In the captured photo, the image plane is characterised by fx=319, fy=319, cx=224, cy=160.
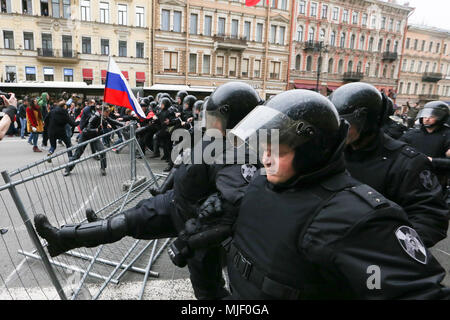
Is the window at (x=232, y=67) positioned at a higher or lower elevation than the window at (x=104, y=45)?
lower

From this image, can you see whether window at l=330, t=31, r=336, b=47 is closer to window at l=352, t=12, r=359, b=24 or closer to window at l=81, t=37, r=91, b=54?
window at l=352, t=12, r=359, b=24

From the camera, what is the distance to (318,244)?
3.56ft

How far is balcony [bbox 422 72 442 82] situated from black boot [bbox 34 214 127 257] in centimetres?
5696

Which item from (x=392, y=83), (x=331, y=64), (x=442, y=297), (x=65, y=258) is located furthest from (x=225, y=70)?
(x=442, y=297)

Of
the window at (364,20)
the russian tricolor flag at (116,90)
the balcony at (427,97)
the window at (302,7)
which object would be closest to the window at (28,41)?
the russian tricolor flag at (116,90)

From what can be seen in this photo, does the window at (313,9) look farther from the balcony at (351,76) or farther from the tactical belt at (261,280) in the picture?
the tactical belt at (261,280)

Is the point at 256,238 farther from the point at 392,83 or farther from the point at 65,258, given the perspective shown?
the point at 392,83

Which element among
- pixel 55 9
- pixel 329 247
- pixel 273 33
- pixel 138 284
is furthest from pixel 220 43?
pixel 329 247

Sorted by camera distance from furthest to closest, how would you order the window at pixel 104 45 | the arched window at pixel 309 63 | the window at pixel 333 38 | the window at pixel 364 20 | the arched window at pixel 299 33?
1. the window at pixel 364 20
2. the window at pixel 333 38
3. the arched window at pixel 309 63
4. the arched window at pixel 299 33
5. the window at pixel 104 45

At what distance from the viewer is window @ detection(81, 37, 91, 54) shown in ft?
93.0

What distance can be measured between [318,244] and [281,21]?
38.6 meters

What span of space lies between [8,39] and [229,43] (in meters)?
19.6

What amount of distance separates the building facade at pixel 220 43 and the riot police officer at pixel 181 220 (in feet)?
94.0

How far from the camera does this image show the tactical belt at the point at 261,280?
1163 mm
